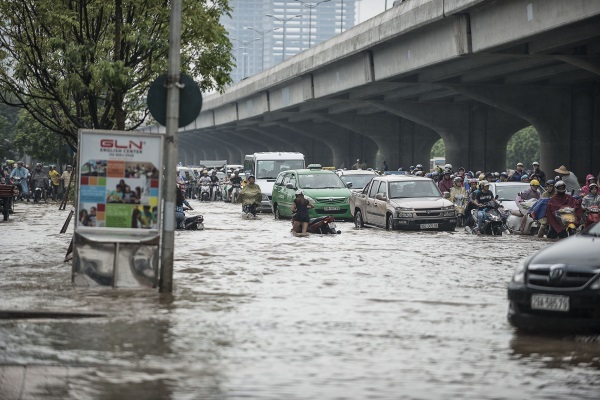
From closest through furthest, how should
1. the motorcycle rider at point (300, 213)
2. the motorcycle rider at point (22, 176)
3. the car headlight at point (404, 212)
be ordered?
the motorcycle rider at point (300, 213), the car headlight at point (404, 212), the motorcycle rider at point (22, 176)

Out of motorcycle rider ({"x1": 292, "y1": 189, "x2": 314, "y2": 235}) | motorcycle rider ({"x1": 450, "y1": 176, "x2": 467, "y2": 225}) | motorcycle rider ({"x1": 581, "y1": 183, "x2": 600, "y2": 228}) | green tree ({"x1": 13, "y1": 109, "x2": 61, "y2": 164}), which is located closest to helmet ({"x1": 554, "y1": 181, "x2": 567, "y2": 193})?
motorcycle rider ({"x1": 581, "y1": 183, "x2": 600, "y2": 228})

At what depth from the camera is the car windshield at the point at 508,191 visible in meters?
32.0

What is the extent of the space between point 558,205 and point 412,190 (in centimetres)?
539

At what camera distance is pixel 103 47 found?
70.3ft

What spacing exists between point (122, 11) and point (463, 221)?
14726 millimetres

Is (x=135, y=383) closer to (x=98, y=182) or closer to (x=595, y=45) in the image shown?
(x=98, y=182)

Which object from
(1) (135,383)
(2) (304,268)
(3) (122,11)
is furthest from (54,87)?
(1) (135,383)

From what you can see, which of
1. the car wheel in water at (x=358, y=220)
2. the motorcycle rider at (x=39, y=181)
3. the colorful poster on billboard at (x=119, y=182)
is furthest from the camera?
the motorcycle rider at (x=39, y=181)

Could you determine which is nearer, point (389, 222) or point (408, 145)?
point (389, 222)

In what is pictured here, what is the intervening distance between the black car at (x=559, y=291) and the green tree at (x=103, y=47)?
9.85m

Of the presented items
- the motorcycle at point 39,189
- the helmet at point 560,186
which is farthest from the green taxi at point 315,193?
the motorcycle at point 39,189

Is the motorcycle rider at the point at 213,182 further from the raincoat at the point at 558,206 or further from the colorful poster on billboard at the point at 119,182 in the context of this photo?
the colorful poster on billboard at the point at 119,182

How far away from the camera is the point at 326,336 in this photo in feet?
36.8

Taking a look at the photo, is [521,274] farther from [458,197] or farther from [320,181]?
[320,181]
